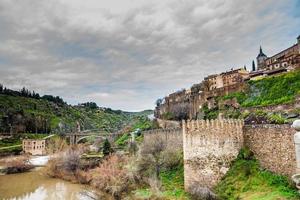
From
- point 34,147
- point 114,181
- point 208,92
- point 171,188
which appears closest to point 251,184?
→ point 171,188

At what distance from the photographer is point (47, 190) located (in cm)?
3128

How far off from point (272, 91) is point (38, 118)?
269 feet

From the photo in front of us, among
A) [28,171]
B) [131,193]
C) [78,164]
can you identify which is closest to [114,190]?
[131,193]

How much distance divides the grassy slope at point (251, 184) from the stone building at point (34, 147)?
5801 centimetres

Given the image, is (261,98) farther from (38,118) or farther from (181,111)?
(38,118)

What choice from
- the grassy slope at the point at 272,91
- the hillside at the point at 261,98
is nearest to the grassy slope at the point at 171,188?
the hillside at the point at 261,98

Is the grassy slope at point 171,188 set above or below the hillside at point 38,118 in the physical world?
below

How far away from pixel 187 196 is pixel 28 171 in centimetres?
3536

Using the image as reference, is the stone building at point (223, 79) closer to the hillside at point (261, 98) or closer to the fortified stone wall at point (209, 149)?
the hillside at point (261, 98)

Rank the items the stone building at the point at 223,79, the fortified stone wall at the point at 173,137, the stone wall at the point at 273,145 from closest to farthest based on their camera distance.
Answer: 1. the stone wall at the point at 273,145
2. the fortified stone wall at the point at 173,137
3. the stone building at the point at 223,79

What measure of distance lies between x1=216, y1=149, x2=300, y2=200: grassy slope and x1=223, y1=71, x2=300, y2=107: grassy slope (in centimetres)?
1165

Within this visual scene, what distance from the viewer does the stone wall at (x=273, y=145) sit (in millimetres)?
14906

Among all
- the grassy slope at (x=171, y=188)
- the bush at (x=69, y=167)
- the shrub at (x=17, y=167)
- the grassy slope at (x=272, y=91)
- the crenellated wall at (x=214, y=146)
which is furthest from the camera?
the shrub at (x=17, y=167)

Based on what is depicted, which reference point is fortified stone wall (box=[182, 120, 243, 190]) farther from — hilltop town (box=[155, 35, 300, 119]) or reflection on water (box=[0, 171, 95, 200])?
hilltop town (box=[155, 35, 300, 119])
